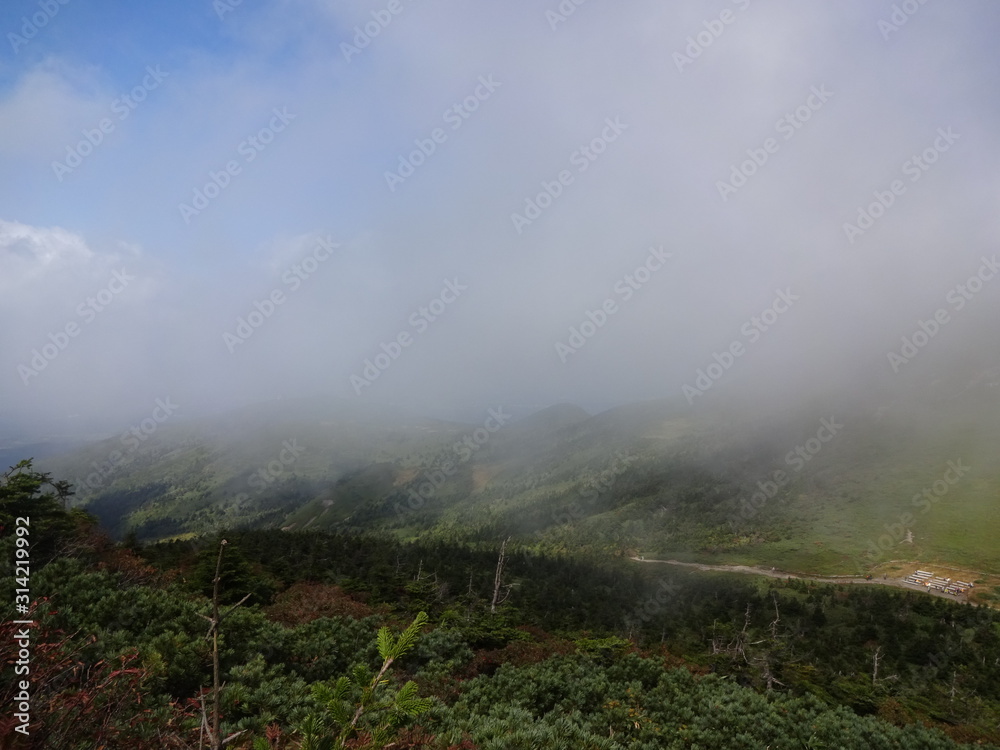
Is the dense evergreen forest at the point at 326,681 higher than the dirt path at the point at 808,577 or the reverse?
higher

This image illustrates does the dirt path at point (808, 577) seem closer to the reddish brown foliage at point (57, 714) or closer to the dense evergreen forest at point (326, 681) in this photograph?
the dense evergreen forest at point (326, 681)

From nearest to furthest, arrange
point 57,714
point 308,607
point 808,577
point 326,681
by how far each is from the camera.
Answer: point 57,714 → point 326,681 → point 308,607 → point 808,577

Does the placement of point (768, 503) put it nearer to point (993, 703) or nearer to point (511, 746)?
point (993, 703)

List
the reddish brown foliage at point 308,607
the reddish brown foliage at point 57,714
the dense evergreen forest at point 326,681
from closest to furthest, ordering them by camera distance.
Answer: the reddish brown foliage at point 57,714 → the dense evergreen forest at point 326,681 → the reddish brown foliage at point 308,607

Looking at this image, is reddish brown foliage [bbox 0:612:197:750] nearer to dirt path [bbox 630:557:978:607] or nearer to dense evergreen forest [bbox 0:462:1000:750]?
dense evergreen forest [bbox 0:462:1000:750]

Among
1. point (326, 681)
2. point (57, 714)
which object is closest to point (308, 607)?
point (326, 681)

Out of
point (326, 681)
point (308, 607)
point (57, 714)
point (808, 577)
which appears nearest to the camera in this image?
point (57, 714)

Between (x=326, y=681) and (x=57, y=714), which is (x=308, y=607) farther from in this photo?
(x=57, y=714)

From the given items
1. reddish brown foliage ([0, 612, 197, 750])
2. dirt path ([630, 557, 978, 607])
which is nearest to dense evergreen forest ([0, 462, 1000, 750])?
reddish brown foliage ([0, 612, 197, 750])

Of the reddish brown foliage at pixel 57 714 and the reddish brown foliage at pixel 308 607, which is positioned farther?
the reddish brown foliage at pixel 308 607

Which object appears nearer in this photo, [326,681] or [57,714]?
[57,714]

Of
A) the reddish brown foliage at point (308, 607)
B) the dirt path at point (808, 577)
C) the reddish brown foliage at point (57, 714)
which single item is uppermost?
the reddish brown foliage at point (57, 714)

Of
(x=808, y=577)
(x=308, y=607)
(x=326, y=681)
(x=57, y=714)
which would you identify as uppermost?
(x=57, y=714)

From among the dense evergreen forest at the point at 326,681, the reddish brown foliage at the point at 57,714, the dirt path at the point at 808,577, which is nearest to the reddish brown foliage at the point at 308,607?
the dense evergreen forest at the point at 326,681
